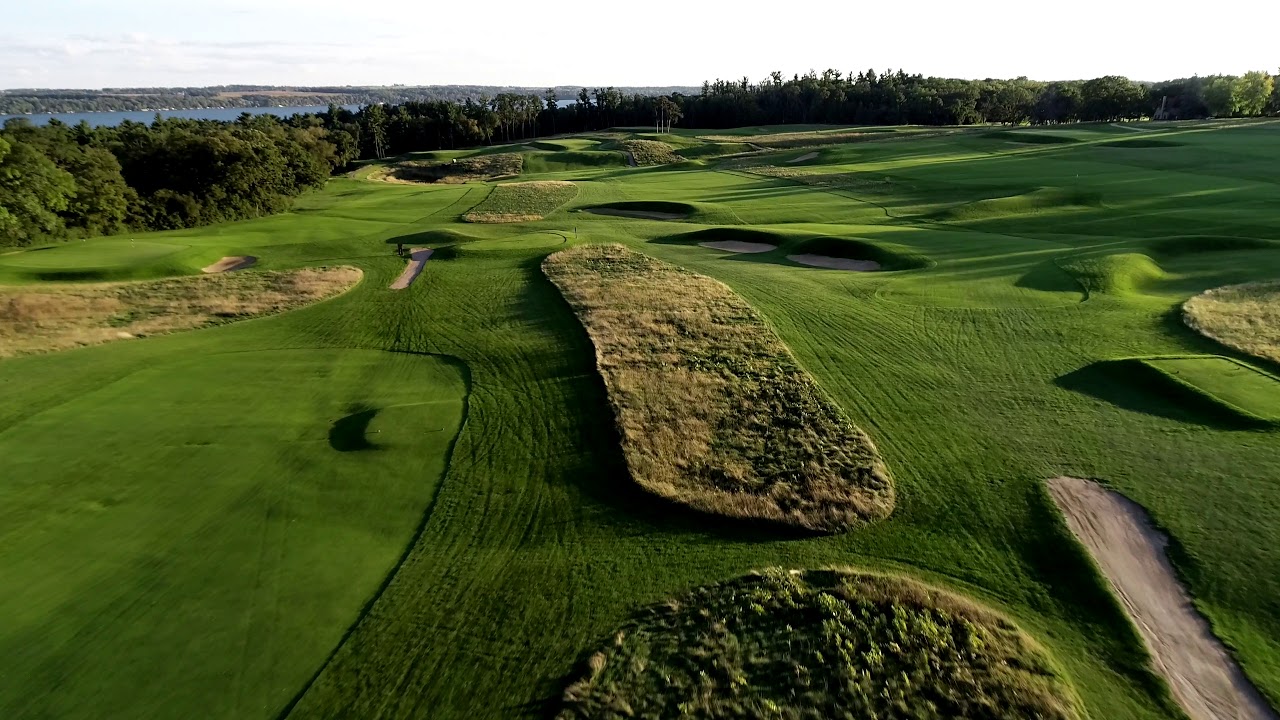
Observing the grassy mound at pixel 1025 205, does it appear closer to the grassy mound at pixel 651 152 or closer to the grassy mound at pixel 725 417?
the grassy mound at pixel 725 417

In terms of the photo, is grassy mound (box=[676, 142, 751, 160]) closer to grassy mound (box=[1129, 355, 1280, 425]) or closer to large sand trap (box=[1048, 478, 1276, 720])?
grassy mound (box=[1129, 355, 1280, 425])

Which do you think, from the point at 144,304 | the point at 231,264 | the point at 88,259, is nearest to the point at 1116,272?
the point at 144,304

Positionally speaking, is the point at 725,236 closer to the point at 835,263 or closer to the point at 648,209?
the point at 835,263

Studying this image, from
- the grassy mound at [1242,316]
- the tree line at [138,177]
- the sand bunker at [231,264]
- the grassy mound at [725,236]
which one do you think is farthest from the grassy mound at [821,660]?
the tree line at [138,177]

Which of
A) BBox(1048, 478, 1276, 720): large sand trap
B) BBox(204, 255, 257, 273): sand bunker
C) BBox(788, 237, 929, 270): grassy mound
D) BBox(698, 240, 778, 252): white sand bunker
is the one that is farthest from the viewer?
BBox(698, 240, 778, 252): white sand bunker

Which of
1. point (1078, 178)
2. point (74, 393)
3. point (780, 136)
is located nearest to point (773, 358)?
point (74, 393)

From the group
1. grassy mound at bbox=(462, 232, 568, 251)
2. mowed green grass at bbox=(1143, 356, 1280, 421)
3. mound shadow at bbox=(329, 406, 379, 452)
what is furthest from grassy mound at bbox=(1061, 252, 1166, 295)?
mound shadow at bbox=(329, 406, 379, 452)
